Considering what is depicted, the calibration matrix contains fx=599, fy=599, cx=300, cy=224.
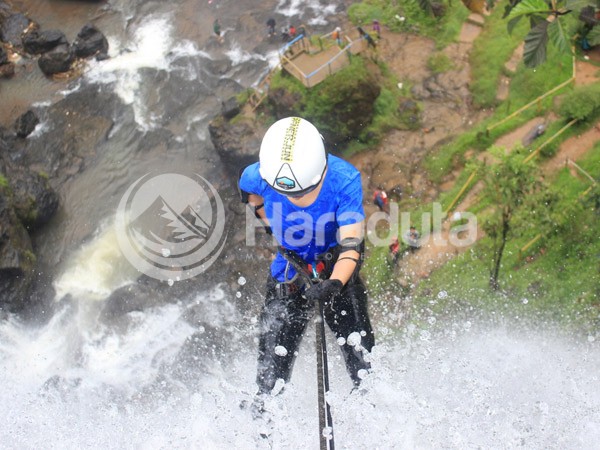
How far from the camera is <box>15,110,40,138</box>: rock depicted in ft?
64.8

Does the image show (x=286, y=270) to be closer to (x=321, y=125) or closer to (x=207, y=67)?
(x=321, y=125)

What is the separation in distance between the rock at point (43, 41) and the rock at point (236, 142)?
8.54 meters

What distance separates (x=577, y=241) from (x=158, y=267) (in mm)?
10003

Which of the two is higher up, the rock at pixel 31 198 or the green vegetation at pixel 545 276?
the green vegetation at pixel 545 276

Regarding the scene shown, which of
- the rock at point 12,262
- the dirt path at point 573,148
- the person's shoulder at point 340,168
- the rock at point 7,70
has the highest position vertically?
the person's shoulder at point 340,168

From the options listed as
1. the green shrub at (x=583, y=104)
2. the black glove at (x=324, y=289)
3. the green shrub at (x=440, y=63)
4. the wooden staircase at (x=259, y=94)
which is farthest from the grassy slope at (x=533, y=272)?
the black glove at (x=324, y=289)

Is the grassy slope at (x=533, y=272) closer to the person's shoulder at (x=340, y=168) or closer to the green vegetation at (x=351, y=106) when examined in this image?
the green vegetation at (x=351, y=106)

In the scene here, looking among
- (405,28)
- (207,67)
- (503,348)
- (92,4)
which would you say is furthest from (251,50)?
(503,348)

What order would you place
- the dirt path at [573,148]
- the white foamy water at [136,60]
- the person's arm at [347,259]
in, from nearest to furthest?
the person's arm at [347,259]
the dirt path at [573,148]
the white foamy water at [136,60]

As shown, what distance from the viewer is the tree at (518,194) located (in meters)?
9.21

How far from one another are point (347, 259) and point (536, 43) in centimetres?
347

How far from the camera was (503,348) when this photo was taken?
10.5 metres

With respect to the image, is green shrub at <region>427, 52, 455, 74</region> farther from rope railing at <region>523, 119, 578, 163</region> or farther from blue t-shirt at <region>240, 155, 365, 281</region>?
blue t-shirt at <region>240, 155, 365, 281</region>

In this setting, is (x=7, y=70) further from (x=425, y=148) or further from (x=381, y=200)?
(x=425, y=148)
